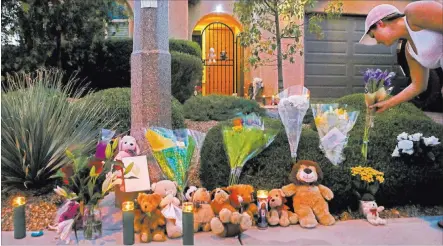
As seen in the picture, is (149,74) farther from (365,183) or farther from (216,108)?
(216,108)

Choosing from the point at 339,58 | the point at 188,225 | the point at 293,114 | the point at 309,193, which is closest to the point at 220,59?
the point at 339,58

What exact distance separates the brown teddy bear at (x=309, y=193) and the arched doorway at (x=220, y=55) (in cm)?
884

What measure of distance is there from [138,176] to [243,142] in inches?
38.3

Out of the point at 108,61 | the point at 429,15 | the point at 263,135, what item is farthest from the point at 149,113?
the point at 108,61

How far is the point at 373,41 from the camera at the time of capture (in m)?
3.02

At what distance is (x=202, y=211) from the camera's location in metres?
3.17

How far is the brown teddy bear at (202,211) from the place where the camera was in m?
3.16

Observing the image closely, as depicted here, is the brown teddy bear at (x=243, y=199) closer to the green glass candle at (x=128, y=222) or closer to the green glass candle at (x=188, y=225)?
the green glass candle at (x=188, y=225)

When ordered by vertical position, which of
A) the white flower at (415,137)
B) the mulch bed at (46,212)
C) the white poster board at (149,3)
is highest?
the white poster board at (149,3)

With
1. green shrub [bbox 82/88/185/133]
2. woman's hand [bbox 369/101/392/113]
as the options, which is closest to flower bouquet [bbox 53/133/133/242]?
green shrub [bbox 82/88/185/133]

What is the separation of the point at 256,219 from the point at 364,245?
35.4 inches

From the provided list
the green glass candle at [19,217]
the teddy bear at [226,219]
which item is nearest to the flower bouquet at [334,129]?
the teddy bear at [226,219]

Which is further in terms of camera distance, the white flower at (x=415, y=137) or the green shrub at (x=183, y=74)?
the green shrub at (x=183, y=74)

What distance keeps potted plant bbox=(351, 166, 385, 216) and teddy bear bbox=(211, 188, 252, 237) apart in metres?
1.18
